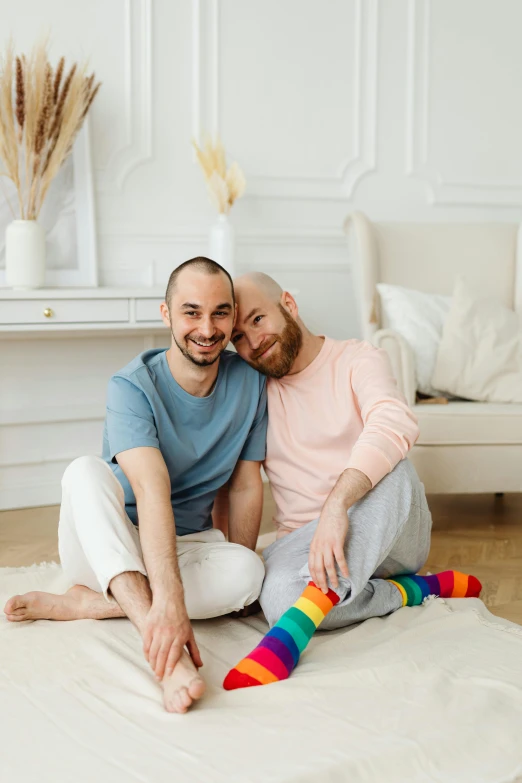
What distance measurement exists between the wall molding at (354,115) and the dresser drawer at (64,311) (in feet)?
2.90

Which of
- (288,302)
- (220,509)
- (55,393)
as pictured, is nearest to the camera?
(288,302)

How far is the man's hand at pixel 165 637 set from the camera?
1.42 meters

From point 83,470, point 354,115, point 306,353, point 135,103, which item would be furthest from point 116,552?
point 354,115

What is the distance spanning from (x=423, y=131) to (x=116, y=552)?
2762 mm

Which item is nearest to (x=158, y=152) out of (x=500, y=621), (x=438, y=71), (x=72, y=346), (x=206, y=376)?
(x=72, y=346)

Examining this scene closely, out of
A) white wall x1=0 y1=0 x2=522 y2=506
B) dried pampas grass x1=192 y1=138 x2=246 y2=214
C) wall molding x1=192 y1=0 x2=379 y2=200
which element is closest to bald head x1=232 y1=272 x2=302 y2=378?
dried pampas grass x1=192 y1=138 x2=246 y2=214

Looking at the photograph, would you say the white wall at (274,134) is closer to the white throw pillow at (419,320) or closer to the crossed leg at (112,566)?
the white throw pillow at (419,320)

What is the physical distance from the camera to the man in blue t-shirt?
158cm

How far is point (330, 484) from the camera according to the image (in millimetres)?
1967

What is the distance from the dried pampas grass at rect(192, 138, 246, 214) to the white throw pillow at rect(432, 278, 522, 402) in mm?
937

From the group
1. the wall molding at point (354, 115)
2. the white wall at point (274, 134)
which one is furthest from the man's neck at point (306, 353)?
the wall molding at point (354, 115)

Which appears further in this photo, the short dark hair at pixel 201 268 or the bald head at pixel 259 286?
the bald head at pixel 259 286

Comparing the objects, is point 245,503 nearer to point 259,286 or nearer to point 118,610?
point 118,610

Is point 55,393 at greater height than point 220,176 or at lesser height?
lesser
